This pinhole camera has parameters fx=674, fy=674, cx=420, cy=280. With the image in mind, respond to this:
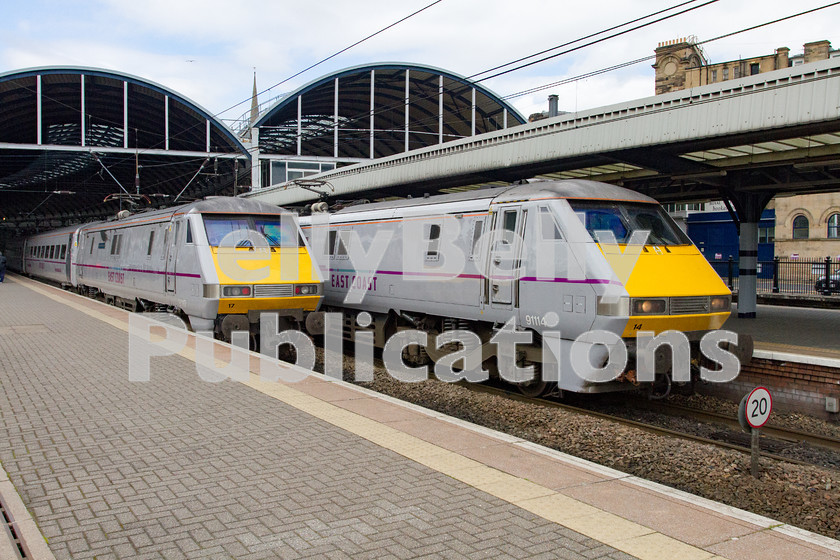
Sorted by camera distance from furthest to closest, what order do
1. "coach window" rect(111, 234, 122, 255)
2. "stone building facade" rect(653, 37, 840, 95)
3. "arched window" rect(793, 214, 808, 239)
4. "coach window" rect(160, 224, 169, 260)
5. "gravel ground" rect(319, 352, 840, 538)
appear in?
"stone building facade" rect(653, 37, 840, 95) → "arched window" rect(793, 214, 808, 239) → "coach window" rect(111, 234, 122, 255) → "coach window" rect(160, 224, 169, 260) → "gravel ground" rect(319, 352, 840, 538)

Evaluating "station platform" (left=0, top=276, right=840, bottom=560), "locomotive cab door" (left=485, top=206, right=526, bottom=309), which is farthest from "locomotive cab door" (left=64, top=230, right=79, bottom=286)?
"locomotive cab door" (left=485, top=206, right=526, bottom=309)

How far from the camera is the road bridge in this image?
32.4 ft

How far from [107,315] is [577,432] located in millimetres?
12528

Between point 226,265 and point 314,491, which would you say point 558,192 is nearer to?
point 314,491

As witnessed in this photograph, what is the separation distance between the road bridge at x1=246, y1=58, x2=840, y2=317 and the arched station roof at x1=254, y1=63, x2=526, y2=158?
22679 millimetres

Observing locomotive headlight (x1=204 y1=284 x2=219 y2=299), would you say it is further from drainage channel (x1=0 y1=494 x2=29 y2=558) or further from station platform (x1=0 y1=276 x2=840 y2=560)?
drainage channel (x1=0 y1=494 x2=29 y2=558)

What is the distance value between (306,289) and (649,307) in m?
6.81

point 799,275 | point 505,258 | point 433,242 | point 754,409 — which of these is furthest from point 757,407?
point 799,275

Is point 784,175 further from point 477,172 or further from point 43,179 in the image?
point 43,179

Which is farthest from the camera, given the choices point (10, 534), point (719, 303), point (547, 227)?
point (719, 303)

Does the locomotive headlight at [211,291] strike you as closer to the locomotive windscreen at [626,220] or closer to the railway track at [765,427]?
the locomotive windscreen at [626,220]

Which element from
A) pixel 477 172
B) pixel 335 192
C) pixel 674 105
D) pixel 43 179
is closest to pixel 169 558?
pixel 674 105

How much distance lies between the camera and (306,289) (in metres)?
13.0

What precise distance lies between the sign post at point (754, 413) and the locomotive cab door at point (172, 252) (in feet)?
35.5
